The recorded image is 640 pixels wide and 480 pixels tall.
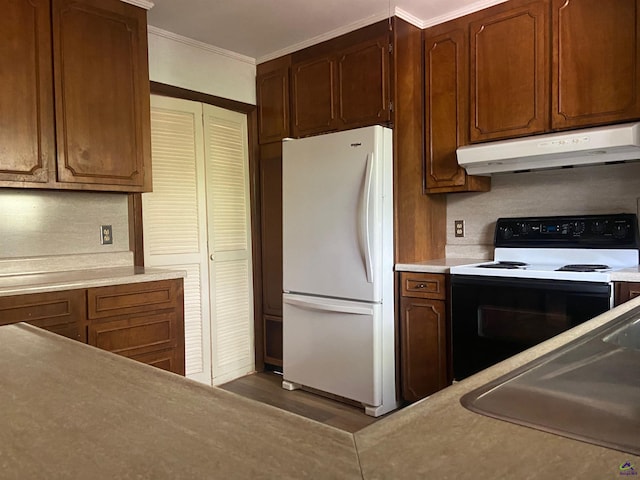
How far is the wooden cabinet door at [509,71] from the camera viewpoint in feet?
8.70

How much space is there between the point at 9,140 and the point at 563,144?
2649 millimetres

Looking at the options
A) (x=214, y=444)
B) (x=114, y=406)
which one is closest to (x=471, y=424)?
(x=214, y=444)

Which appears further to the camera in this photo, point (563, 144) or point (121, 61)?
point (121, 61)

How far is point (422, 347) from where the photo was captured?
2.89 m

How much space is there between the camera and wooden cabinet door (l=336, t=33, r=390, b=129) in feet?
9.91

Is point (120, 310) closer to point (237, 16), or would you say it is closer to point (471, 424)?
point (237, 16)

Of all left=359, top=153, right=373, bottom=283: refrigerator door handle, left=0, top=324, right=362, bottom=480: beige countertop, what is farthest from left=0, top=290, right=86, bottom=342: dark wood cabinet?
left=0, top=324, right=362, bottom=480: beige countertop

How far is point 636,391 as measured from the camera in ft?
2.26

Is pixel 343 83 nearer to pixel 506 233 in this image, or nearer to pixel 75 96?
pixel 506 233

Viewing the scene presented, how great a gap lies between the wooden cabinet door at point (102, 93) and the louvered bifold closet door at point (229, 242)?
0.71m

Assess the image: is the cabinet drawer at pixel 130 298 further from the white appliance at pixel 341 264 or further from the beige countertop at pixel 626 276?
the beige countertop at pixel 626 276

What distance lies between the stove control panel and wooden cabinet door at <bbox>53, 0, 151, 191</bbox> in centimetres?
216

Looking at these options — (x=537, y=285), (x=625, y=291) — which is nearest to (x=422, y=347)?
(x=537, y=285)

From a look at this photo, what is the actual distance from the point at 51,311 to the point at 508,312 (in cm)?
215
